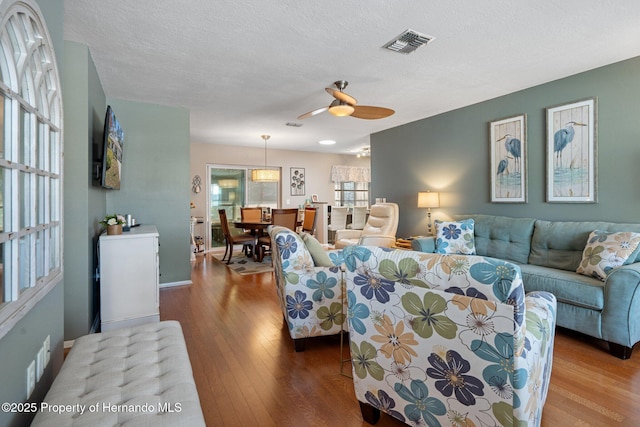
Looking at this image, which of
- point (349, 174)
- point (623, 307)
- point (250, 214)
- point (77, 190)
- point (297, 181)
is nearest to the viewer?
point (623, 307)

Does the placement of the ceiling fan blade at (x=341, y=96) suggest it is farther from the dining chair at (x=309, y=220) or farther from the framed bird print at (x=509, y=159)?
the dining chair at (x=309, y=220)

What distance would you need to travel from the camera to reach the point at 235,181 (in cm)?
761

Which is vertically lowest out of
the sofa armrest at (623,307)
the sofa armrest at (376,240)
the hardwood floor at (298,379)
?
the hardwood floor at (298,379)

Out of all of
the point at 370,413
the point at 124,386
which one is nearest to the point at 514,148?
the point at 370,413

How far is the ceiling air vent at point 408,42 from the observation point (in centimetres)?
248

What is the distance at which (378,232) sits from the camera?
A: 194 inches

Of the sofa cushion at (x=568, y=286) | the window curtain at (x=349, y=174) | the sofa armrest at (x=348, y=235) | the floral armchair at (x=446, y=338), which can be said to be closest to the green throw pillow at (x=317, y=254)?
the floral armchair at (x=446, y=338)

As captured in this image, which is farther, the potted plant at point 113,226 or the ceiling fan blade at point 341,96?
the ceiling fan blade at point 341,96

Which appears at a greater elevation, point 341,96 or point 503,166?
point 341,96

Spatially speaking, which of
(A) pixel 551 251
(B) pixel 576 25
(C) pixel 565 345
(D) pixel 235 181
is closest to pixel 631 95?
(B) pixel 576 25

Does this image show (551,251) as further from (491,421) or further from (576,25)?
(491,421)

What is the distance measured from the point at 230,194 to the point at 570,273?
6.56 m

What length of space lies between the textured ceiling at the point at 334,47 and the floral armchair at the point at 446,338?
1.83 metres

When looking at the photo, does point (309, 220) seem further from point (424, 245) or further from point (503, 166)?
point (503, 166)
